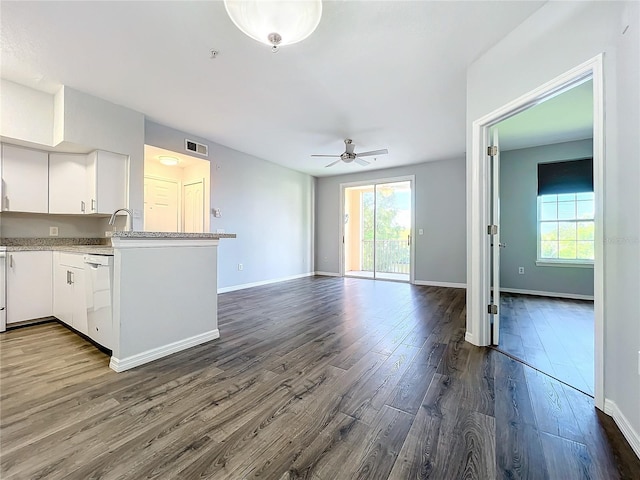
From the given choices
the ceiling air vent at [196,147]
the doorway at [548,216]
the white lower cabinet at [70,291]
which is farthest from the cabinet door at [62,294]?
the doorway at [548,216]

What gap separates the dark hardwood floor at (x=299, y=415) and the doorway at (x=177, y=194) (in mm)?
2785

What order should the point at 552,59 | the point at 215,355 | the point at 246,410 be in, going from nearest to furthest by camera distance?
1. the point at 246,410
2. the point at 552,59
3. the point at 215,355

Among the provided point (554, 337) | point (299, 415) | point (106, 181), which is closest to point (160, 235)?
point (299, 415)

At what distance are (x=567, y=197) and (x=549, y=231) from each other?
644 millimetres

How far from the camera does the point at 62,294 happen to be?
2.95 m

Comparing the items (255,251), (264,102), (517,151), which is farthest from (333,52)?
(517,151)

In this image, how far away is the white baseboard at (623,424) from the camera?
1244mm

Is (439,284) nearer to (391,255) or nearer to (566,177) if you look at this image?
(391,255)

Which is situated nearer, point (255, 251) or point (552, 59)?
point (552, 59)

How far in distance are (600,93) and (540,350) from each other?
2.11 meters

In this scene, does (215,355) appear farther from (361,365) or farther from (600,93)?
(600,93)

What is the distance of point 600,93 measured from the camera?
5.09ft

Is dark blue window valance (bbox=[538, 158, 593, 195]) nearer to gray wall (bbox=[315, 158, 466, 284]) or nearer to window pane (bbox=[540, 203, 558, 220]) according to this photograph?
window pane (bbox=[540, 203, 558, 220])

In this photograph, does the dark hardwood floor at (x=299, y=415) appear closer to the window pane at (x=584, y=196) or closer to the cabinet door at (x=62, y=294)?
the cabinet door at (x=62, y=294)
